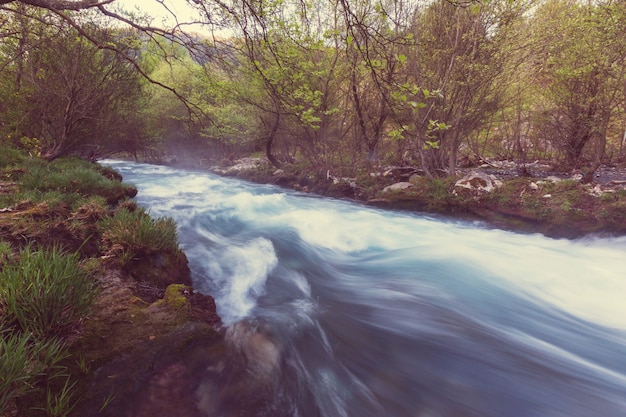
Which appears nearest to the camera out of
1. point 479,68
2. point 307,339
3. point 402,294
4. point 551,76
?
point 307,339

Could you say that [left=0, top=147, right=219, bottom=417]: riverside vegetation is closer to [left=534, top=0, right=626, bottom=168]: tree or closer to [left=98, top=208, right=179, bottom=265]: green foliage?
[left=98, top=208, right=179, bottom=265]: green foliage

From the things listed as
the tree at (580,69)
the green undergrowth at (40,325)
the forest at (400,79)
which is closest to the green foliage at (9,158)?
the forest at (400,79)

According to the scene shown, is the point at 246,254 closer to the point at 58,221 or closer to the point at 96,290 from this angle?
the point at 58,221

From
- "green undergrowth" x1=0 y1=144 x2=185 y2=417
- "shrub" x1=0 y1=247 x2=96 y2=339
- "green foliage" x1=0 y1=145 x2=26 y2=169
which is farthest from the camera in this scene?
"green foliage" x1=0 y1=145 x2=26 y2=169

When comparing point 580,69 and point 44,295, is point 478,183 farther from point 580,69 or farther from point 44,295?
point 44,295

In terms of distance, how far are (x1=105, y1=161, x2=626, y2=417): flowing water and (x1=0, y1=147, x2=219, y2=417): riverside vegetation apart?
97 centimetres

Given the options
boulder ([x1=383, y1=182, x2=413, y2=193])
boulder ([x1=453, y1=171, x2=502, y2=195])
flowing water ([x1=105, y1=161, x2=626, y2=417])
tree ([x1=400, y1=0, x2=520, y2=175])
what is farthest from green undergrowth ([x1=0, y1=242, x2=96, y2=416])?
boulder ([x1=383, y1=182, x2=413, y2=193])

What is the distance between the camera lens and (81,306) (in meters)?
2.70

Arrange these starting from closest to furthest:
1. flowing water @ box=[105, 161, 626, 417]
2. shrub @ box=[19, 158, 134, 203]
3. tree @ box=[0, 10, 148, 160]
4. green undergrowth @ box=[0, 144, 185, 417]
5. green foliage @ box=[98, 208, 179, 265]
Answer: green undergrowth @ box=[0, 144, 185, 417], flowing water @ box=[105, 161, 626, 417], green foliage @ box=[98, 208, 179, 265], shrub @ box=[19, 158, 134, 203], tree @ box=[0, 10, 148, 160]

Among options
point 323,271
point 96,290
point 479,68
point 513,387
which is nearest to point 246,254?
point 323,271

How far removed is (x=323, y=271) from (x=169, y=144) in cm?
3478

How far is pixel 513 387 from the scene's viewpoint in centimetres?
360

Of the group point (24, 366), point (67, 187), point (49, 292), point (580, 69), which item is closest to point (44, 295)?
point (49, 292)

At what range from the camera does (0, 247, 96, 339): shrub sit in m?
2.30
